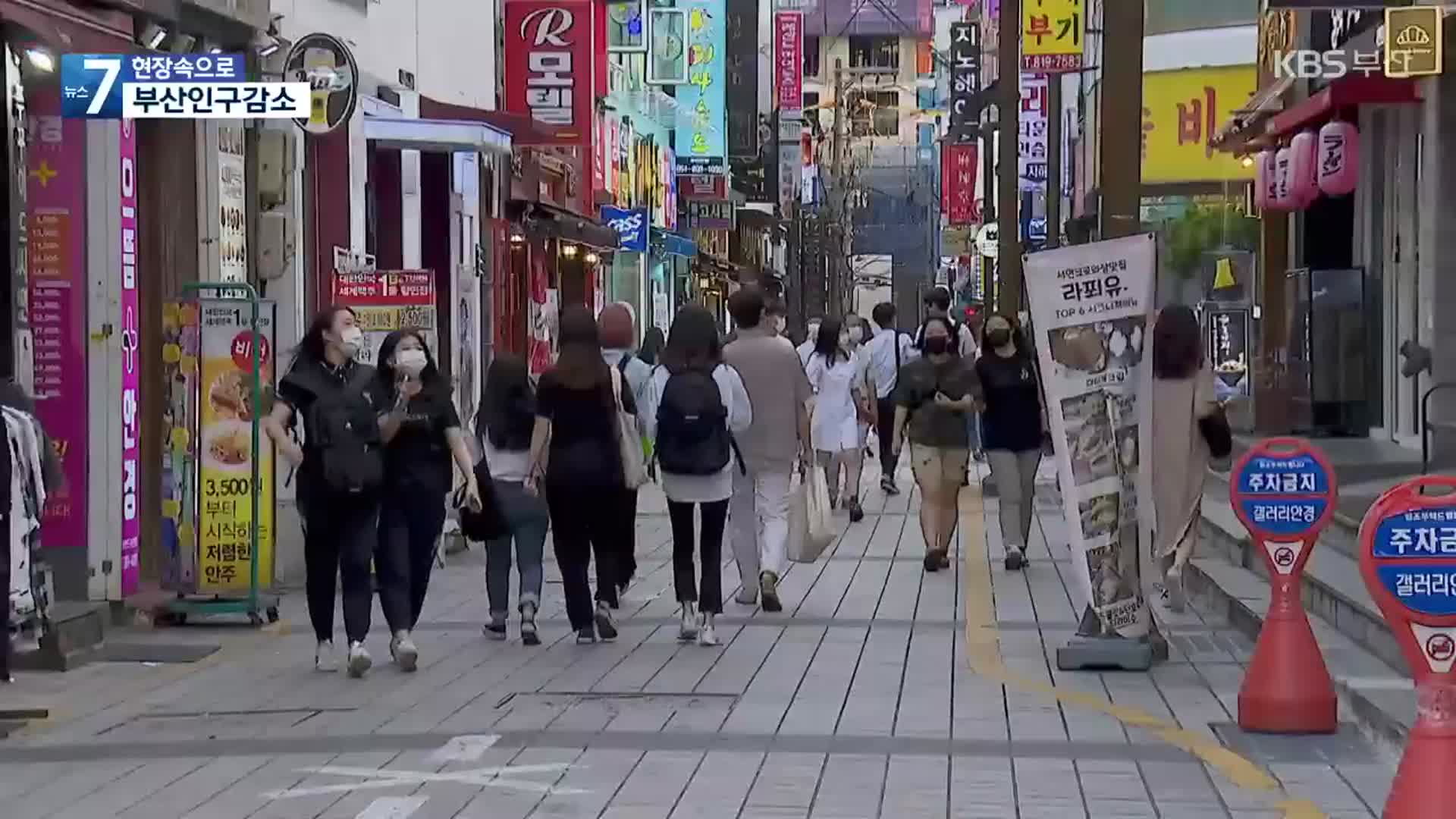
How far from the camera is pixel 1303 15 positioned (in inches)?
1067

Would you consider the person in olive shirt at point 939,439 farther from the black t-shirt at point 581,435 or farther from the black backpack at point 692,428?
the black t-shirt at point 581,435

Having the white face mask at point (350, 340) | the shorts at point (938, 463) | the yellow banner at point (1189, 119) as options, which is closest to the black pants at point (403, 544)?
the white face mask at point (350, 340)

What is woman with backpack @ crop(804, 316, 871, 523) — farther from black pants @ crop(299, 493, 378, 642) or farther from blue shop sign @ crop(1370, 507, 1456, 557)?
blue shop sign @ crop(1370, 507, 1456, 557)

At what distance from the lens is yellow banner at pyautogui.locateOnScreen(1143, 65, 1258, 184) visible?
36.1 meters

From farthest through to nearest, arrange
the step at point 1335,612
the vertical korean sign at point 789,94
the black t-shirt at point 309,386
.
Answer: the vertical korean sign at point 789,94, the black t-shirt at point 309,386, the step at point 1335,612

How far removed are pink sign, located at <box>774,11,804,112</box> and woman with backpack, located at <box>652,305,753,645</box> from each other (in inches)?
2219

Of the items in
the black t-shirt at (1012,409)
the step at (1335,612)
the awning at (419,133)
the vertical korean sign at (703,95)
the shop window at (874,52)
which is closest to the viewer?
the step at (1335,612)

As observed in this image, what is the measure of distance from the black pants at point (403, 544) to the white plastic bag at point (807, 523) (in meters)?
2.78

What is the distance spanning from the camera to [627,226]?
37.2m

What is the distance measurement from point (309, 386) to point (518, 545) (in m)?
2.14

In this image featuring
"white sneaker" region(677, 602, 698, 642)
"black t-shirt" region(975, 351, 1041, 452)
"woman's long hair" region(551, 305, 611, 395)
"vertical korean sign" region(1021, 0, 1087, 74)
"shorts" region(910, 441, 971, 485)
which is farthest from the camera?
"vertical korean sign" region(1021, 0, 1087, 74)

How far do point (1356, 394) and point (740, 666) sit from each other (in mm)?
14341

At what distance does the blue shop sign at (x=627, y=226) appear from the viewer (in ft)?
121

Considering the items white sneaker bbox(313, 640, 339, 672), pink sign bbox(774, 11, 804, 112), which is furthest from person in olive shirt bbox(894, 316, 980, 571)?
pink sign bbox(774, 11, 804, 112)
